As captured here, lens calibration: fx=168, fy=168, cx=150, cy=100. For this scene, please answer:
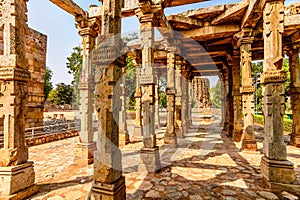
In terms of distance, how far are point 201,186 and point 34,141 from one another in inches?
305

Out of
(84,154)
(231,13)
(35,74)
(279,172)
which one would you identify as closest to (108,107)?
(84,154)

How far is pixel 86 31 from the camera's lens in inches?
220

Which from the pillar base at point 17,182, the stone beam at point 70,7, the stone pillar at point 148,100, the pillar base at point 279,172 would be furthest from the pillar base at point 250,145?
the stone beam at point 70,7

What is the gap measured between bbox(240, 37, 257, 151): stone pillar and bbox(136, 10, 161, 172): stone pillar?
3935 mm

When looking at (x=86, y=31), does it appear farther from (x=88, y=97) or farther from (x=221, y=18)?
(x=221, y=18)

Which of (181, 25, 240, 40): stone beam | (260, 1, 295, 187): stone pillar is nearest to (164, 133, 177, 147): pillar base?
(260, 1, 295, 187): stone pillar

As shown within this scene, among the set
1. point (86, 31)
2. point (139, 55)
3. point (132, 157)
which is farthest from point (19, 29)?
point (139, 55)

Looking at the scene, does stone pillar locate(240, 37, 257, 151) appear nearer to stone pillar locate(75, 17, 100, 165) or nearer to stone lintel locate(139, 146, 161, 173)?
stone lintel locate(139, 146, 161, 173)

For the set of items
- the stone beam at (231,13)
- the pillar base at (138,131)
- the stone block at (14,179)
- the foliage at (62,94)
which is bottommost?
the pillar base at (138,131)

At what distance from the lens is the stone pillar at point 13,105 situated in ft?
10.1

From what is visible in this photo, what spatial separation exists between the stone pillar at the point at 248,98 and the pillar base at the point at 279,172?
3.04 meters

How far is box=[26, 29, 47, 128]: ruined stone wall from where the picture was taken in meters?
8.64

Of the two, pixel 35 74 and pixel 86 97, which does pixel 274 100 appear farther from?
pixel 35 74

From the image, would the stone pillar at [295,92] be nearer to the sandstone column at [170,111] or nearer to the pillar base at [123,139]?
the sandstone column at [170,111]
